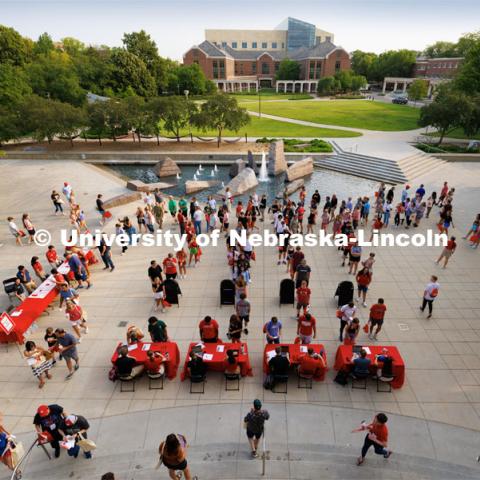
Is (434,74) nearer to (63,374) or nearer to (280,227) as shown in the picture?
(280,227)

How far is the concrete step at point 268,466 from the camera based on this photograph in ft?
20.5

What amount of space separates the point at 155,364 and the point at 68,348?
2.23m

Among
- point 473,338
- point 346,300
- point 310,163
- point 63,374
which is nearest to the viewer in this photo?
point 63,374

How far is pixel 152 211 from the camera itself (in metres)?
18.6

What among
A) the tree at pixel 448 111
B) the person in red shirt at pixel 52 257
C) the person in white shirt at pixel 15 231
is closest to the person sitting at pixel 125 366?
the person in red shirt at pixel 52 257

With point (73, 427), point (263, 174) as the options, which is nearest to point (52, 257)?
point (73, 427)

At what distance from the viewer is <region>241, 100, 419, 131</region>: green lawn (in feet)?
151

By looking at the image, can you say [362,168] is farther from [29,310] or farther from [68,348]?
[68,348]

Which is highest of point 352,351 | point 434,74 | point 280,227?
point 434,74

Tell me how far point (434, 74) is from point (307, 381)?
122 m

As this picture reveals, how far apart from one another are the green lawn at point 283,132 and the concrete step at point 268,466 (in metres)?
36.6

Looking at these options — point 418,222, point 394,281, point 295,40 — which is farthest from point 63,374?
point 295,40

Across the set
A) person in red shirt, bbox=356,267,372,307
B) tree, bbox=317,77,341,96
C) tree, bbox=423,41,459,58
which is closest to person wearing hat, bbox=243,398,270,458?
person in red shirt, bbox=356,267,372,307

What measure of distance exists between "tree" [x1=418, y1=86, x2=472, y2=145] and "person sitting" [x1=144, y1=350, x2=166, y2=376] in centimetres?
3344
